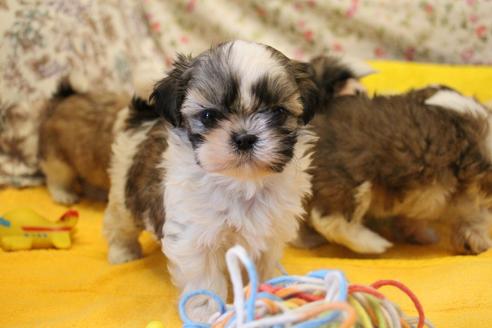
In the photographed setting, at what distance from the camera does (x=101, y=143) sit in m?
2.86

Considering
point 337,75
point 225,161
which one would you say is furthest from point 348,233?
point 225,161

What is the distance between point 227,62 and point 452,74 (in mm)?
2273

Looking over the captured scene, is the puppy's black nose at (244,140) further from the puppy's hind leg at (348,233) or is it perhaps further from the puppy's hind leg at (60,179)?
the puppy's hind leg at (60,179)

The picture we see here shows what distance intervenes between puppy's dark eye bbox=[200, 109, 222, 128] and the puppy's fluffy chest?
147 millimetres

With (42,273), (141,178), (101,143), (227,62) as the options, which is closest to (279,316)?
(227,62)

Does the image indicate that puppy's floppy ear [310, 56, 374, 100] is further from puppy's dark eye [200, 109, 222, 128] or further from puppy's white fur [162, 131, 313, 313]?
puppy's dark eye [200, 109, 222, 128]

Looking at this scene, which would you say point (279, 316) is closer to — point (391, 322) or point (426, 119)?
point (391, 322)

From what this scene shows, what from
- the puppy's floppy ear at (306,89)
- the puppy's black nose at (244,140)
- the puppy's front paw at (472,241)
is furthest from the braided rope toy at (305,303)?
the puppy's front paw at (472,241)

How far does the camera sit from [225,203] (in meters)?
1.68

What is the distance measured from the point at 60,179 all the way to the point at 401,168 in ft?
6.05

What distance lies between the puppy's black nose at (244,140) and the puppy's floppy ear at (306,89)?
296mm

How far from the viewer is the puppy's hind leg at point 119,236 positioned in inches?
88.6

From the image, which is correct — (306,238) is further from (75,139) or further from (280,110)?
(75,139)

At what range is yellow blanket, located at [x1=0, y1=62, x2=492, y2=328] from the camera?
1.77 metres
